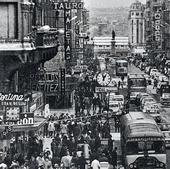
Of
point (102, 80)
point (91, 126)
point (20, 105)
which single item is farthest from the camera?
point (102, 80)

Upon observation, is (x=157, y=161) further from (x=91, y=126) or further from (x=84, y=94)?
(x=84, y=94)

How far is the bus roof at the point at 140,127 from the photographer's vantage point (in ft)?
71.6

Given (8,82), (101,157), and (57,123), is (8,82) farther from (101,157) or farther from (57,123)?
(57,123)

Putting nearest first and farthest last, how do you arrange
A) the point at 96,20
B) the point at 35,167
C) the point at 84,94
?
the point at 35,167, the point at 84,94, the point at 96,20

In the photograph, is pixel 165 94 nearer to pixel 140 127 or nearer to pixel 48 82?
pixel 48 82

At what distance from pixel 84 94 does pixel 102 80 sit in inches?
146

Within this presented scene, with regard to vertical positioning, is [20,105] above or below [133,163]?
above

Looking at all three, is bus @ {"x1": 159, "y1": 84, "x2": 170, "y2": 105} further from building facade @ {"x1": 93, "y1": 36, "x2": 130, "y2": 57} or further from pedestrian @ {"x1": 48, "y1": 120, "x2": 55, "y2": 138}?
building facade @ {"x1": 93, "y1": 36, "x2": 130, "y2": 57}

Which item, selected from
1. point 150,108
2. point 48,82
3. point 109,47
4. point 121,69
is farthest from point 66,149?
point 109,47

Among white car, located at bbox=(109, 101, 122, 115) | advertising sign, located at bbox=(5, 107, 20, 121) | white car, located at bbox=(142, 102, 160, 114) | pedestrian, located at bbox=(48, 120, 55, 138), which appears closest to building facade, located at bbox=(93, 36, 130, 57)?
white car, located at bbox=(109, 101, 122, 115)

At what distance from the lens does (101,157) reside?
22625mm

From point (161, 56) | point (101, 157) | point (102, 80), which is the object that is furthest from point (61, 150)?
point (161, 56)

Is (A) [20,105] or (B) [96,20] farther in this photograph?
(B) [96,20]

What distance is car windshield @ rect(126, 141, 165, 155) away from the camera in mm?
21516
